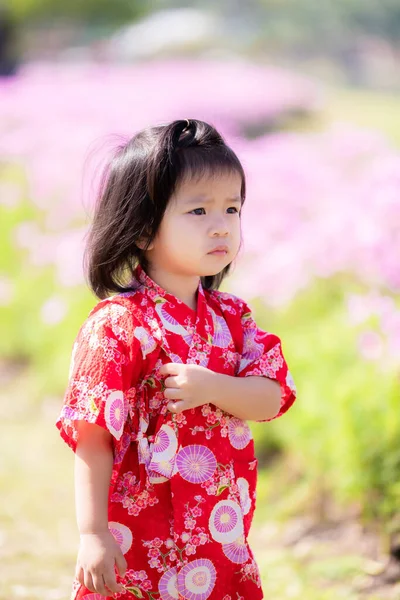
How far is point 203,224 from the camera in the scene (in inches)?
63.4

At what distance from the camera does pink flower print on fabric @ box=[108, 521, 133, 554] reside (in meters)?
1.58

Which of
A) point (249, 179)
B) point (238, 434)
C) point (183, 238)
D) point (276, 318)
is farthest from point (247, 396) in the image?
point (249, 179)

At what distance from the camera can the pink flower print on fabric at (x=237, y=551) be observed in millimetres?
1617

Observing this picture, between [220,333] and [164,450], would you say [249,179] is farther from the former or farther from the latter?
[164,450]

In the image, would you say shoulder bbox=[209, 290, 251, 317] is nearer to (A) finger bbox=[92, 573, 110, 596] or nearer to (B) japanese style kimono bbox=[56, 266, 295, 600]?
(B) japanese style kimono bbox=[56, 266, 295, 600]

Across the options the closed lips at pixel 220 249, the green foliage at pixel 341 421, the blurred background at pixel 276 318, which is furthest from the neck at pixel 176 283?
the green foliage at pixel 341 421

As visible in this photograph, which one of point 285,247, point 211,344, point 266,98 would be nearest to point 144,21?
point 266,98

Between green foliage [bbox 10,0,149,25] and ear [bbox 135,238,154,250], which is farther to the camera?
green foliage [bbox 10,0,149,25]

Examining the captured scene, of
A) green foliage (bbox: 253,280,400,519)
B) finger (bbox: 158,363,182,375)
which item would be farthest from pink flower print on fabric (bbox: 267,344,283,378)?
green foliage (bbox: 253,280,400,519)

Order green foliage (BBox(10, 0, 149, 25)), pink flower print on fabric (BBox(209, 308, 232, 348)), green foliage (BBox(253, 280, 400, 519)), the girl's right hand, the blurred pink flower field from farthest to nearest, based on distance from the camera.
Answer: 1. green foliage (BBox(10, 0, 149, 25))
2. the blurred pink flower field
3. green foliage (BBox(253, 280, 400, 519))
4. pink flower print on fabric (BBox(209, 308, 232, 348))
5. the girl's right hand

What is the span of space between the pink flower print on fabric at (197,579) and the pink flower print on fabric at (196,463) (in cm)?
15

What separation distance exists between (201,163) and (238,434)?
0.52 meters

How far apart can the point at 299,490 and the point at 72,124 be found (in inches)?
147

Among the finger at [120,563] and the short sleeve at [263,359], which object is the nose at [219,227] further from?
the finger at [120,563]
